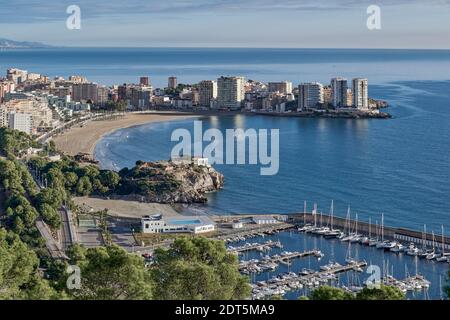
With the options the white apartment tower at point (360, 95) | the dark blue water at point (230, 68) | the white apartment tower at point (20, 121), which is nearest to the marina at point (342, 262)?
the white apartment tower at point (20, 121)

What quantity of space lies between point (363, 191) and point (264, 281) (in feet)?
19.8

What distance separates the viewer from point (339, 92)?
3044 cm

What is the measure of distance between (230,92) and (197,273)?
27606 millimetres

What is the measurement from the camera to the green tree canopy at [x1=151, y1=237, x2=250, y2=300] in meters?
4.38

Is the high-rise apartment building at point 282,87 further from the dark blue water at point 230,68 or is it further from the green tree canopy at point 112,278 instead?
the green tree canopy at point 112,278

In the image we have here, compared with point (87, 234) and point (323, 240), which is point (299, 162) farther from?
point (87, 234)

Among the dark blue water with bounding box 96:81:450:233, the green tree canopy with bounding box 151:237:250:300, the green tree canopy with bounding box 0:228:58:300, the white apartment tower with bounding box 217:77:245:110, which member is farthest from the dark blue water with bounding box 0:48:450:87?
the green tree canopy with bounding box 151:237:250:300

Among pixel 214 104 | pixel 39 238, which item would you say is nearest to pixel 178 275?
pixel 39 238
